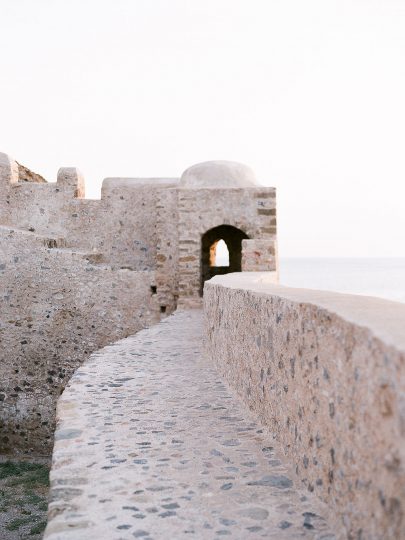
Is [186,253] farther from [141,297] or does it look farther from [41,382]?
[41,382]

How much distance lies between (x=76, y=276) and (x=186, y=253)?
7.34 feet

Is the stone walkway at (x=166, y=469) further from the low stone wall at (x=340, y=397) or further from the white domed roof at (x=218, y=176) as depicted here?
the white domed roof at (x=218, y=176)

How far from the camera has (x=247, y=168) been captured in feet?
39.7

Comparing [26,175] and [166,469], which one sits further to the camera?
[26,175]

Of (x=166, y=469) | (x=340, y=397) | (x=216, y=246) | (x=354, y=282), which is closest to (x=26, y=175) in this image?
(x=216, y=246)

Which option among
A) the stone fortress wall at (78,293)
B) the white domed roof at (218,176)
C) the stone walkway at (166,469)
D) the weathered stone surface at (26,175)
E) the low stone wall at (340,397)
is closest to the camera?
the low stone wall at (340,397)

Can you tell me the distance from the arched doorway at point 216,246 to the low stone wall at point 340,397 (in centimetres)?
1031

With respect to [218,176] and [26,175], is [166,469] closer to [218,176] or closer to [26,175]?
[218,176]

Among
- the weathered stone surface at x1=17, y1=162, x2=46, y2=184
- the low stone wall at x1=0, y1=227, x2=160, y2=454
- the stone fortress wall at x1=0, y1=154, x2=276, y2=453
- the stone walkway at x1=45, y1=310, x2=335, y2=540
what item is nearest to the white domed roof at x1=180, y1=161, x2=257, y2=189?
the stone fortress wall at x1=0, y1=154, x2=276, y2=453

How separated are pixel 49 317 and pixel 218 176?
4329mm

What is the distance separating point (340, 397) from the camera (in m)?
2.16

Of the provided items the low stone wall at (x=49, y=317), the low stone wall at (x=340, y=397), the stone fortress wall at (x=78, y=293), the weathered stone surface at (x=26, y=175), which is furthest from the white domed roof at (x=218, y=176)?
the low stone wall at (x=340, y=397)

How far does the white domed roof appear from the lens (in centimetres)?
1142

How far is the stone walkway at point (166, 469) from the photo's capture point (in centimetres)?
239
